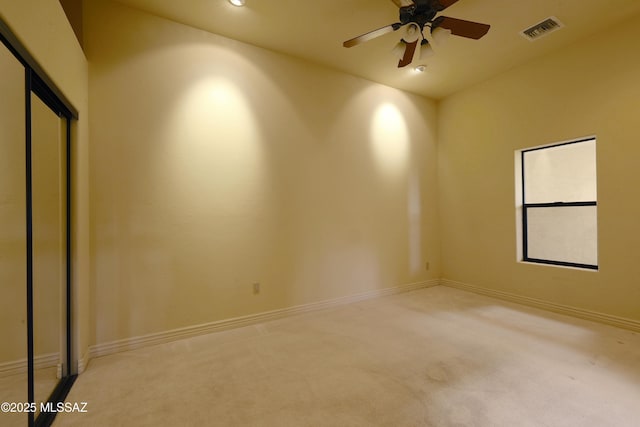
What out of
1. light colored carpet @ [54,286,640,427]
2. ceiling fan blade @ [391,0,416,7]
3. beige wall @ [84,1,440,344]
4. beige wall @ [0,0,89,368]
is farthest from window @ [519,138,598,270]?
beige wall @ [0,0,89,368]

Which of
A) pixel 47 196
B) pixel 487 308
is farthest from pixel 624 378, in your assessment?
pixel 47 196

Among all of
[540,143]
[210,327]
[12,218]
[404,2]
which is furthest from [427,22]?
[210,327]

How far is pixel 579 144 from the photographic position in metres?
3.42

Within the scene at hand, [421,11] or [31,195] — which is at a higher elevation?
[421,11]

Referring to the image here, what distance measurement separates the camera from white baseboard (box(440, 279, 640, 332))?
114 inches

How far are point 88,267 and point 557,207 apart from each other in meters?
5.11

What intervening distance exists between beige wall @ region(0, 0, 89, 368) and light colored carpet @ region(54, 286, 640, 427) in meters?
0.72

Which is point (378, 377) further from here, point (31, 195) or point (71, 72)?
point (71, 72)

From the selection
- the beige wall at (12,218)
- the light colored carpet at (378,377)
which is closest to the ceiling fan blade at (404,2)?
the beige wall at (12,218)

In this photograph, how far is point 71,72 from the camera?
6.72ft

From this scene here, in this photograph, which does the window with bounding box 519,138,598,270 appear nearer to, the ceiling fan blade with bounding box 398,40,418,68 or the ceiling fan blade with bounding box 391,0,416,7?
the ceiling fan blade with bounding box 398,40,418,68

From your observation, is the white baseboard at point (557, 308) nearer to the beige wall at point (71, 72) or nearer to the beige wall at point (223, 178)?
the beige wall at point (223, 178)

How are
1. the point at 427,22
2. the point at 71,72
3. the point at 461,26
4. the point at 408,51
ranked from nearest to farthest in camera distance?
A: the point at 71,72, the point at 461,26, the point at 427,22, the point at 408,51

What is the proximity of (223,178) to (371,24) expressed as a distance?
2.15 m
